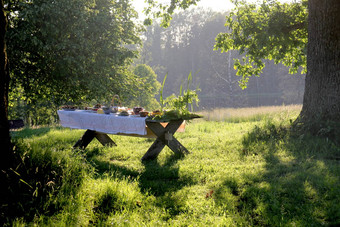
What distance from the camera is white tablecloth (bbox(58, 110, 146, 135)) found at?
5.66 m

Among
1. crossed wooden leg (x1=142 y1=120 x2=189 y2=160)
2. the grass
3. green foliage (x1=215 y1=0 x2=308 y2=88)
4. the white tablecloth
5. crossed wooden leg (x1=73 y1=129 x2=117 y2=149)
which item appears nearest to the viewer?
the grass

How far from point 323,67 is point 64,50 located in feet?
27.5

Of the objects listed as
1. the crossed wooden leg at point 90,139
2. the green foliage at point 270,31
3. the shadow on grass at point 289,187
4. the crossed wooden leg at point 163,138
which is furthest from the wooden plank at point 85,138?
the green foliage at point 270,31

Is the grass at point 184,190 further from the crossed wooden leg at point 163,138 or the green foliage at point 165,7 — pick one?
the green foliage at point 165,7

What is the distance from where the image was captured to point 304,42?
990 cm

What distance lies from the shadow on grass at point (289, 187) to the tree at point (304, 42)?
1.06 meters

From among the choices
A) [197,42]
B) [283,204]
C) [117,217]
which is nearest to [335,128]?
[283,204]

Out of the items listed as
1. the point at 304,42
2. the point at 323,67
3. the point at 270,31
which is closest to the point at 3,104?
the point at 323,67

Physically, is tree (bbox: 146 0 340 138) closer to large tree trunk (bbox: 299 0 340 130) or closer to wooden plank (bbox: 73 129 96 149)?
large tree trunk (bbox: 299 0 340 130)

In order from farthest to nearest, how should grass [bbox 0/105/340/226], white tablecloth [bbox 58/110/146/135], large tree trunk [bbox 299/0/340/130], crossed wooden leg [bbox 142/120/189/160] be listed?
large tree trunk [bbox 299/0/340/130]
crossed wooden leg [bbox 142/120/189/160]
white tablecloth [bbox 58/110/146/135]
grass [bbox 0/105/340/226]

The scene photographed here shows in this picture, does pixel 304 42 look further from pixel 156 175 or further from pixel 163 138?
pixel 156 175

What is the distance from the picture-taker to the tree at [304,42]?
272 inches

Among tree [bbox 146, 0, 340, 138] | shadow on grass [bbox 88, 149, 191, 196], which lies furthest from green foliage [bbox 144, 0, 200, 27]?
shadow on grass [bbox 88, 149, 191, 196]

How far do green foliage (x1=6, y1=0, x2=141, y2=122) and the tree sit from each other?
258 cm
